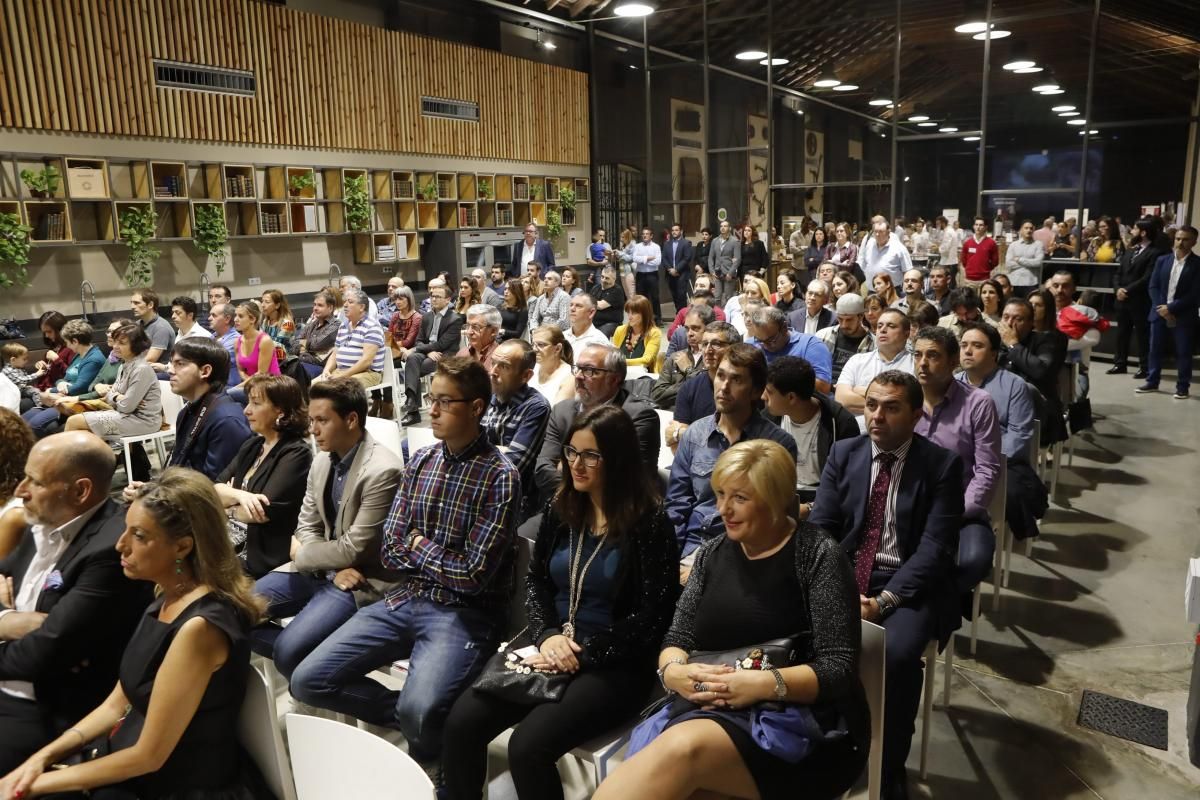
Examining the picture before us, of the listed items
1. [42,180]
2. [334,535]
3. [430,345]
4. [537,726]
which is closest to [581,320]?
[430,345]

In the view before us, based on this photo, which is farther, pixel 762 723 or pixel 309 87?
pixel 309 87

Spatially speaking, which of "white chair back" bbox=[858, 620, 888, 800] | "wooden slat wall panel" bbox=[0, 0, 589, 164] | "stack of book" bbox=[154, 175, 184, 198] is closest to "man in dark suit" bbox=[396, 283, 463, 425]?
"stack of book" bbox=[154, 175, 184, 198]

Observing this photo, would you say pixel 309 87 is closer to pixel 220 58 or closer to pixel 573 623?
pixel 220 58

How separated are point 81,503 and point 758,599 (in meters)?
1.98

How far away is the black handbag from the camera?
228cm

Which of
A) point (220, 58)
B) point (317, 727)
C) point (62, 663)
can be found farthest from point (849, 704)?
point (220, 58)

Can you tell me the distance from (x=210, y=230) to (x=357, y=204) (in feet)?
6.50

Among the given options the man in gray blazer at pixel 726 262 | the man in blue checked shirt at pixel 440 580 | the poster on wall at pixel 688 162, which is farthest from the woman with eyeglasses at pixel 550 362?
the poster on wall at pixel 688 162

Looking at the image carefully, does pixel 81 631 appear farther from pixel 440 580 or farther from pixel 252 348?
pixel 252 348

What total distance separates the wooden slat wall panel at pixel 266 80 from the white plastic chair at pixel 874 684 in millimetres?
8840

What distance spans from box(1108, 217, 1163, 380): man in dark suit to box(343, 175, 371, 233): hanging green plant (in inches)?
341

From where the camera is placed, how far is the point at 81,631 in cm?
229

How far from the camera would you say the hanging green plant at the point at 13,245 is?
7332 mm

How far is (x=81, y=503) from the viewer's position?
2471 mm
